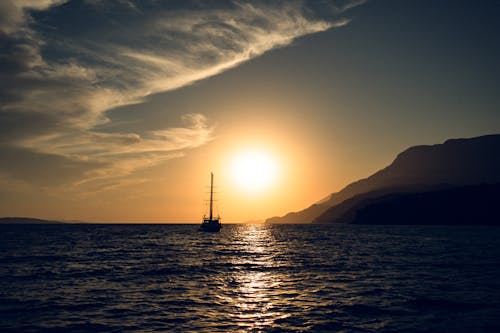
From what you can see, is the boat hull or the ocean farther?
the boat hull

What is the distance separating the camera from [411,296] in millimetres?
26328

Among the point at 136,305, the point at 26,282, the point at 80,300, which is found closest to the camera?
the point at 136,305

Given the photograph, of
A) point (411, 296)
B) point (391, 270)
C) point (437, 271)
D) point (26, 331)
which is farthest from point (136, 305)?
point (437, 271)

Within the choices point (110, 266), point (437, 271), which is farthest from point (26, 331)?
point (437, 271)

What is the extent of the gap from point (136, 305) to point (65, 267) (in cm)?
2378

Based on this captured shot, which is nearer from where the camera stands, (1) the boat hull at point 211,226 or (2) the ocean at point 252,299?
(2) the ocean at point 252,299

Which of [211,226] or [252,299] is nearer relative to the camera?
[252,299]

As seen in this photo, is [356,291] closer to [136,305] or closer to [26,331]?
[136,305]

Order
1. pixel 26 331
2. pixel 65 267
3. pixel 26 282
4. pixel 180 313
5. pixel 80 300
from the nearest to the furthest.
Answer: pixel 26 331, pixel 180 313, pixel 80 300, pixel 26 282, pixel 65 267

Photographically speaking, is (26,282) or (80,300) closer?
(80,300)

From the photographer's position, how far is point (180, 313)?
22094 mm

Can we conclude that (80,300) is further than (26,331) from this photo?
Yes

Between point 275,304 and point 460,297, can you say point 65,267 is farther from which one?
point 460,297

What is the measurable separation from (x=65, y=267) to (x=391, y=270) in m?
35.4
